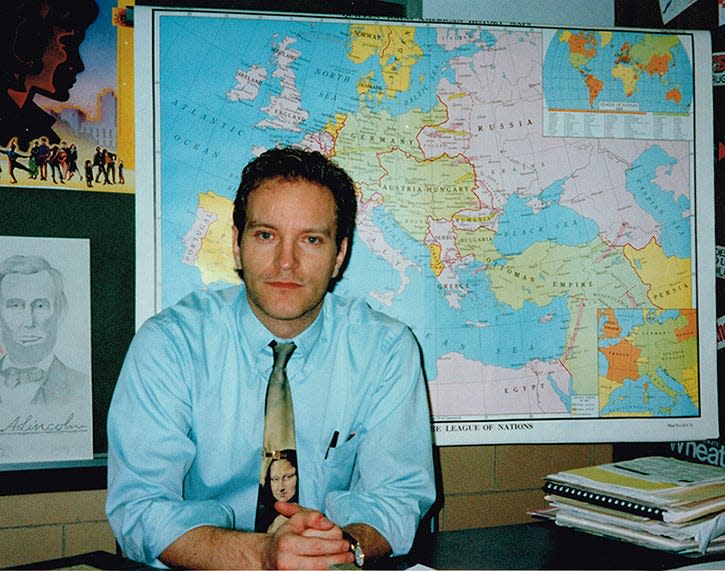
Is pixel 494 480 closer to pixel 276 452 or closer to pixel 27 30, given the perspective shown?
pixel 276 452

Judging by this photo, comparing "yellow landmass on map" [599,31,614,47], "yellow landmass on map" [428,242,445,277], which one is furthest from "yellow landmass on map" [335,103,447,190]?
"yellow landmass on map" [599,31,614,47]

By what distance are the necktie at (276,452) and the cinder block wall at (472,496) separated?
0.64 m

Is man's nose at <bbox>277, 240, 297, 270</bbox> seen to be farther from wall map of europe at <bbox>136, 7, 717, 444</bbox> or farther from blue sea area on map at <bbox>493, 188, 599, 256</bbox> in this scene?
blue sea area on map at <bbox>493, 188, 599, 256</bbox>

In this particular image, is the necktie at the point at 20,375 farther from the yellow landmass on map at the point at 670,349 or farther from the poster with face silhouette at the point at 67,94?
the yellow landmass on map at the point at 670,349

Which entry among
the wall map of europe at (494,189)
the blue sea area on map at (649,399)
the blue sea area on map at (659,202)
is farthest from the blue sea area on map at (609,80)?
the blue sea area on map at (649,399)

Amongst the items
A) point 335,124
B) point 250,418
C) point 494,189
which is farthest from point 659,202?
point 250,418

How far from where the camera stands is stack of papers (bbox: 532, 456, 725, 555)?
1279 mm

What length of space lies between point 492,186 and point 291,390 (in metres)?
0.73

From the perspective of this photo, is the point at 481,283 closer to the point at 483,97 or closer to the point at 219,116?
the point at 483,97

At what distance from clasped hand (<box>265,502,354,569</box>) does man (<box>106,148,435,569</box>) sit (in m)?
0.09

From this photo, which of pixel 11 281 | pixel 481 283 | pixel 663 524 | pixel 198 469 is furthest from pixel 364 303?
pixel 11 281

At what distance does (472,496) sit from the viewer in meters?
2.13

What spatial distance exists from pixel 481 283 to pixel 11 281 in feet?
3.82

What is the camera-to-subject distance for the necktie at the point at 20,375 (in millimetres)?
1723
